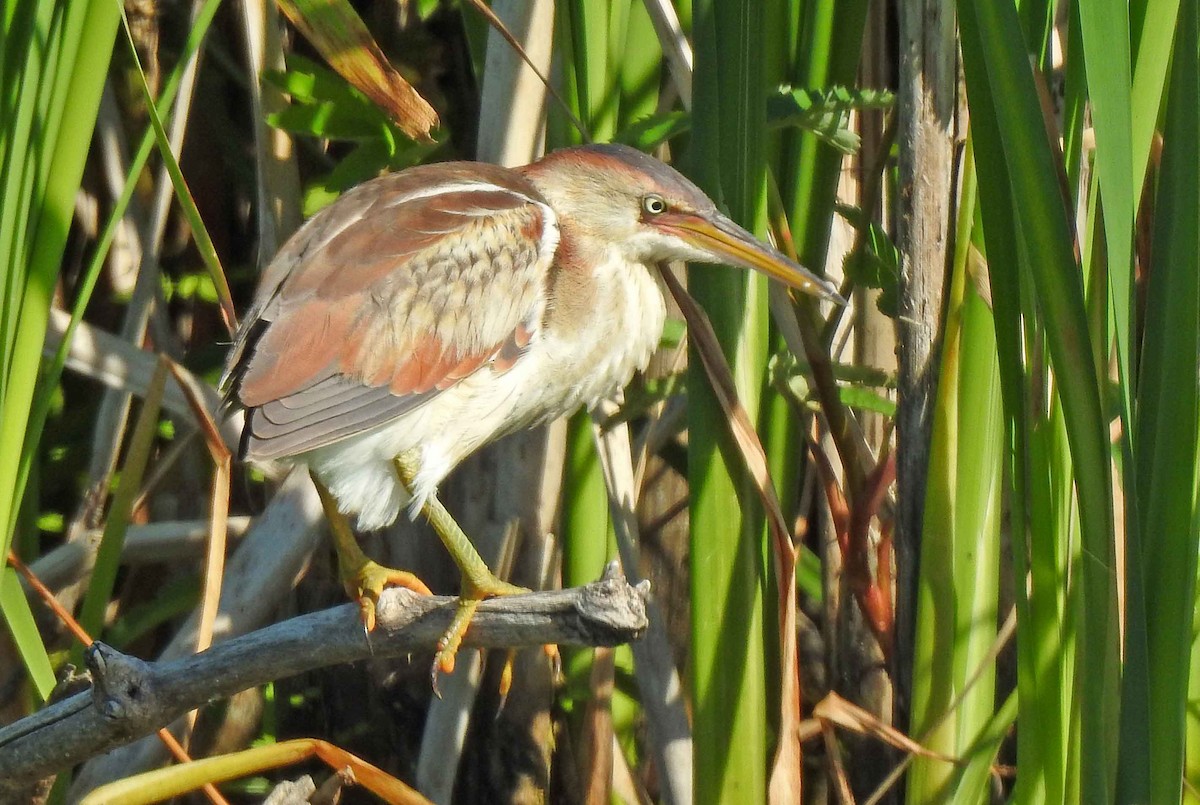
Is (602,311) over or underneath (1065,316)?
underneath

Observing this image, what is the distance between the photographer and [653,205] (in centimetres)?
187

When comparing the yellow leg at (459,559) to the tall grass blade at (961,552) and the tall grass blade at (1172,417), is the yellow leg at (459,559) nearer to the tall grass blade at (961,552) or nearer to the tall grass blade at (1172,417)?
the tall grass blade at (961,552)

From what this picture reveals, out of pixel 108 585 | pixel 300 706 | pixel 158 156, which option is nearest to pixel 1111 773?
pixel 108 585

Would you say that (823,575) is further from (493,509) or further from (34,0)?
(34,0)

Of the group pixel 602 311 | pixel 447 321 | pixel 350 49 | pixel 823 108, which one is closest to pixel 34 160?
pixel 350 49

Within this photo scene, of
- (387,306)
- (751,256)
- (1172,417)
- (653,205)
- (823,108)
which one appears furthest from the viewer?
(653,205)

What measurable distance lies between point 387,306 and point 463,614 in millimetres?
443

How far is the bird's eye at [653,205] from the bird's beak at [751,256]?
15cm

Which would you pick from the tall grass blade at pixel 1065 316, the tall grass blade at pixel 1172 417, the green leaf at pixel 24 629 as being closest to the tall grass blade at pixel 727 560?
the tall grass blade at pixel 1065 316

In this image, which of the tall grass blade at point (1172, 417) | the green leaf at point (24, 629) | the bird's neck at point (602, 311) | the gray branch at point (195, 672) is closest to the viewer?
the tall grass blade at point (1172, 417)

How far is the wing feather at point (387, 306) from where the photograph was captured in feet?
5.40

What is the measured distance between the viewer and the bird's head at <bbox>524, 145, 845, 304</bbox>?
165 cm

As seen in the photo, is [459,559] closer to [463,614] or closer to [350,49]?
[463,614]

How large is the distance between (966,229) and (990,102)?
0.82 feet
